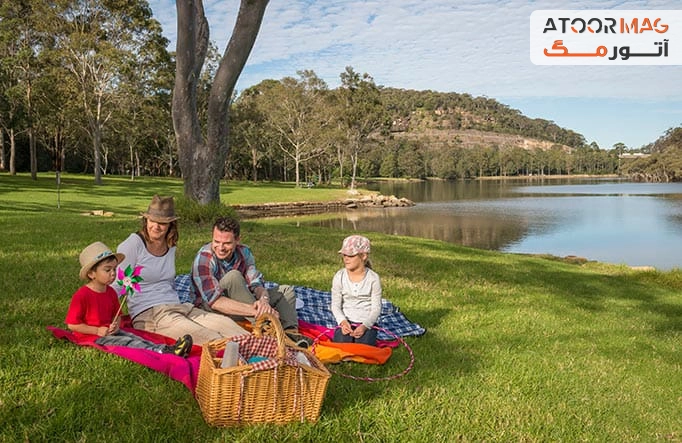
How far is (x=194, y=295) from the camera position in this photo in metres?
4.96

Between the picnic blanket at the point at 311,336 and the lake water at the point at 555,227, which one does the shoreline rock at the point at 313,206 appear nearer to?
the lake water at the point at 555,227

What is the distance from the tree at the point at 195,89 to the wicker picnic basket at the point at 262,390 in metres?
9.58

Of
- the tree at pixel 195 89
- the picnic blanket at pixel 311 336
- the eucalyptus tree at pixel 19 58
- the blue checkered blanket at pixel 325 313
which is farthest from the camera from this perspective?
the eucalyptus tree at pixel 19 58

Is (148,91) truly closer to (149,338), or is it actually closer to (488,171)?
(149,338)

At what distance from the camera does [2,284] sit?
19.5 ft

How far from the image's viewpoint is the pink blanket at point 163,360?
3527 millimetres

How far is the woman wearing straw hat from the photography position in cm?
433

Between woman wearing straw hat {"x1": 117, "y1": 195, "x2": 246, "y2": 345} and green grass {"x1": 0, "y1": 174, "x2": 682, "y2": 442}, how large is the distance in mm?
627

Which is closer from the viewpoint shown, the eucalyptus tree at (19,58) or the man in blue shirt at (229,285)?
the man in blue shirt at (229,285)

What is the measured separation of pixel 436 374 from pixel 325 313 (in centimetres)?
193

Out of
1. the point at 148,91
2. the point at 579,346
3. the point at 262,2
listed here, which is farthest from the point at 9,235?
the point at 148,91

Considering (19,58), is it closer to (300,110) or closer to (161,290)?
(300,110)

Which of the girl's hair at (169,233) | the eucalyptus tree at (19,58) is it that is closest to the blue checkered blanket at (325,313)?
the girl's hair at (169,233)

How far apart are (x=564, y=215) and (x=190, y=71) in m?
28.1
